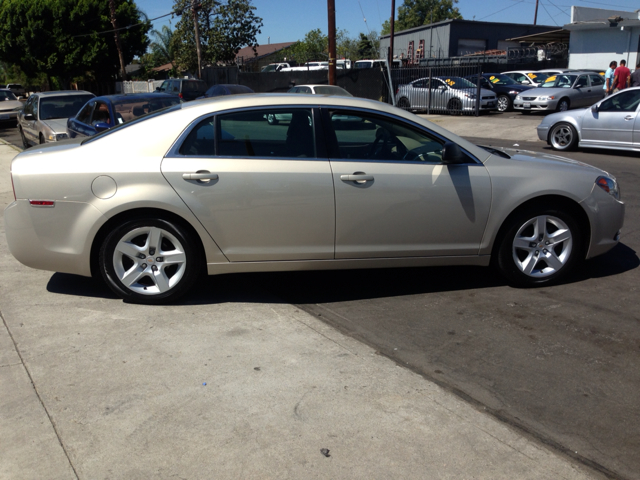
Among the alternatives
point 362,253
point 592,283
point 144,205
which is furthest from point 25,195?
point 592,283

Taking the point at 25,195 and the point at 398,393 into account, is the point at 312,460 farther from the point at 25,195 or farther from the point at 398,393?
the point at 25,195

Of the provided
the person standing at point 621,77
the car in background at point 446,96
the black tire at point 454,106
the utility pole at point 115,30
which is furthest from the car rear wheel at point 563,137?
the utility pole at point 115,30

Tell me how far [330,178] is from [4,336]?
2.56 metres

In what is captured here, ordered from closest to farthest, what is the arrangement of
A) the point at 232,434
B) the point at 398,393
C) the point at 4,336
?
1. the point at 232,434
2. the point at 398,393
3. the point at 4,336

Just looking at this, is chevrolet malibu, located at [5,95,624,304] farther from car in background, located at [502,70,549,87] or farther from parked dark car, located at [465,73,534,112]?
car in background, located at [502,70,549,87]

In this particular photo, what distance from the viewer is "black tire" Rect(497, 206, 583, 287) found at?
16.3 ft

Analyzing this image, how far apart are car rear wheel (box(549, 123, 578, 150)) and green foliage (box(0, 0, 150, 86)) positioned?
38.2 metres

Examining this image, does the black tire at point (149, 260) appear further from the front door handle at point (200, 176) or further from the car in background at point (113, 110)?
the car in background at point (113, 110)

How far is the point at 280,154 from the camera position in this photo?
4.65 meters

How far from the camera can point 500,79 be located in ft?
80.1

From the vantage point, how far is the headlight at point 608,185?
204 inches

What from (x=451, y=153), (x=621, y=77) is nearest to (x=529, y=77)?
(x=621, y=77)

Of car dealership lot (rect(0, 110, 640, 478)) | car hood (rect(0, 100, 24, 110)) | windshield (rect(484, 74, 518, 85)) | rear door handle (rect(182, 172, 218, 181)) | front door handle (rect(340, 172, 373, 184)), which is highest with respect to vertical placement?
windshield (rect(484, 74, 518, 85))

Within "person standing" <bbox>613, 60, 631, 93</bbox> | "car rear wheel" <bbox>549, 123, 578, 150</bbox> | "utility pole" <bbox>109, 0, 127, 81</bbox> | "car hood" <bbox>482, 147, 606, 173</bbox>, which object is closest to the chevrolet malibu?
"car hood" <bbox>482, 147, 606, 173</bbox>
